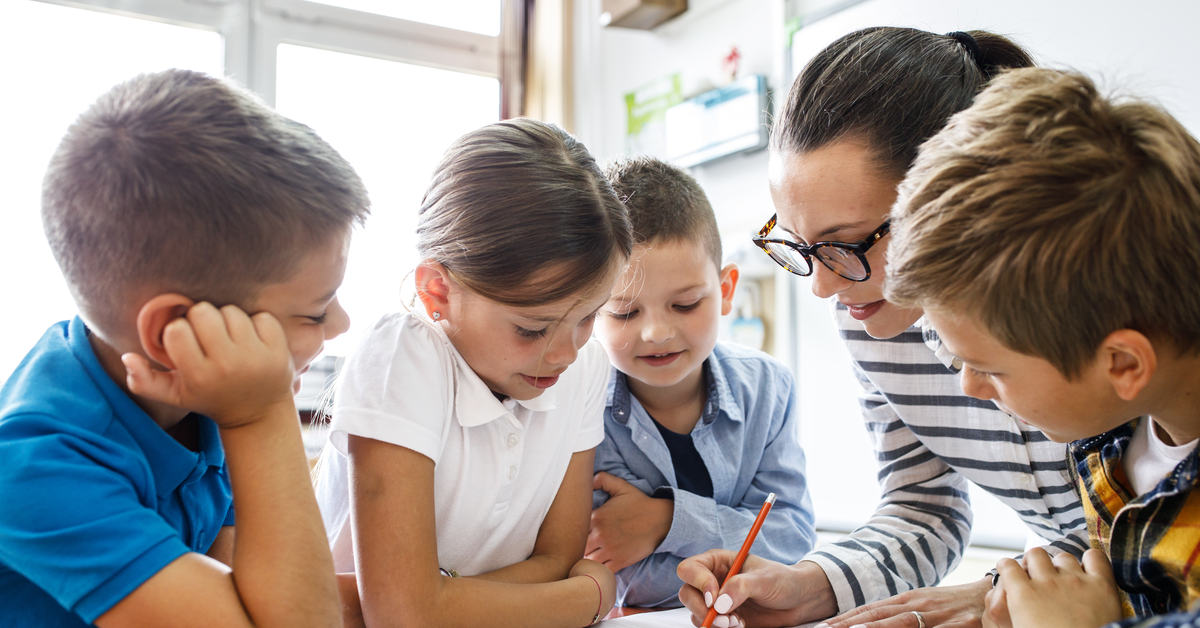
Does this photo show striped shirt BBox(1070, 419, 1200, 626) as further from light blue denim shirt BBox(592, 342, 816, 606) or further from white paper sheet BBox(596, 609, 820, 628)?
light blue denim shirt BBox(592, 342, 816, 606)

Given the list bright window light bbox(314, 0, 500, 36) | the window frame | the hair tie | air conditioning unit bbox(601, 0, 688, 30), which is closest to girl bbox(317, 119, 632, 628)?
the hair tie

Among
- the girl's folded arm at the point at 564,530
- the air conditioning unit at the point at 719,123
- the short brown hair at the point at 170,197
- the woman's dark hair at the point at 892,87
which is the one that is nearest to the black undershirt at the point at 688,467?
the girl's folded arm at the point at 564,530

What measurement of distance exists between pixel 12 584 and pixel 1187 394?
39.4 inches

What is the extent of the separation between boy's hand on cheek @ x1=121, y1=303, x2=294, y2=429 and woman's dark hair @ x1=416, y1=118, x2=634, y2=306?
11.6 inches

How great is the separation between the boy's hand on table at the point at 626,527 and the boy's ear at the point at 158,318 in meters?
0.64

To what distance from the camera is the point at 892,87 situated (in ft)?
3.10

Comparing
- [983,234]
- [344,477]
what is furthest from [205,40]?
[983,234]

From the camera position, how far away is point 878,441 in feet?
4.15

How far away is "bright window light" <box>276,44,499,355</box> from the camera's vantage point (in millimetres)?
2975

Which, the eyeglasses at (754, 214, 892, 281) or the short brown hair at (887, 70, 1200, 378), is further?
the eyeglasses at (754, 214, 892, 281)

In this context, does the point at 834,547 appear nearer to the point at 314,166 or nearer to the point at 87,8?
the point at 314,166

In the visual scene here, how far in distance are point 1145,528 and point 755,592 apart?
0.40m

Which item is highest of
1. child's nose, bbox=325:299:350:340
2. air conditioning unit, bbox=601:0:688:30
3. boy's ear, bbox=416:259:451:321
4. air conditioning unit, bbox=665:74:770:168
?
air conditioning unit, bbox=601:0:688:30

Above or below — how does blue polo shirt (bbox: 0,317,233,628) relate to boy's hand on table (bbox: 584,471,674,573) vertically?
above
